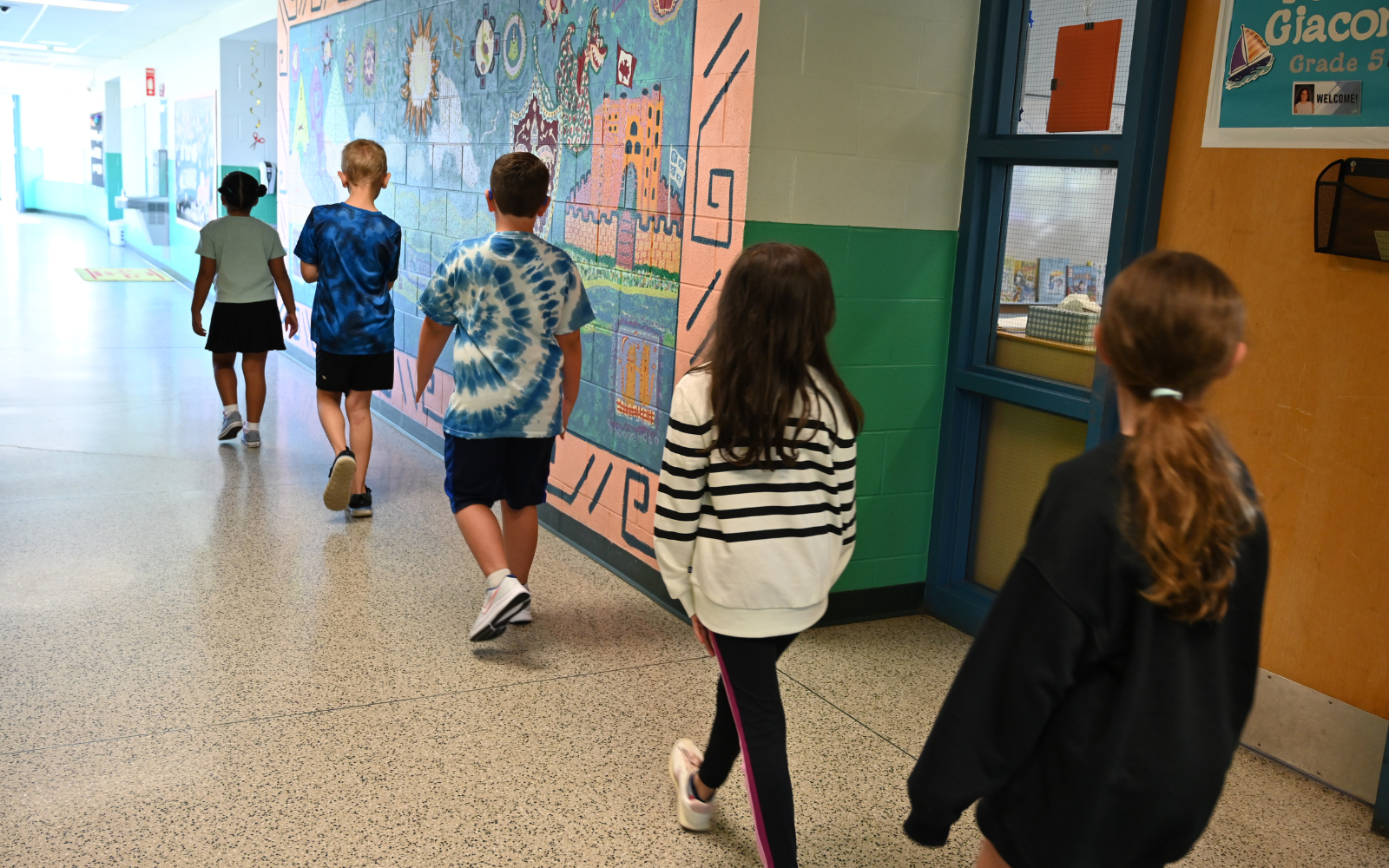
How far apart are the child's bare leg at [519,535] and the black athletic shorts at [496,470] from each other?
0.03 metres

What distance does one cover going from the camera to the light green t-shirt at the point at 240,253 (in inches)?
215

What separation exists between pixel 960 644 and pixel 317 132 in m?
5.82

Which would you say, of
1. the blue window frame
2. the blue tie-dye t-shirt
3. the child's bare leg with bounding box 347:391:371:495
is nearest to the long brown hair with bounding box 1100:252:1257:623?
the blue window frame

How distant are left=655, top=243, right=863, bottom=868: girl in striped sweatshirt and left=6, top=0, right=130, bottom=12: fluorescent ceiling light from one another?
11.3 meters

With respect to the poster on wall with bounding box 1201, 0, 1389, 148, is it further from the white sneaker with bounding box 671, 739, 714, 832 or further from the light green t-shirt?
the light green t-shirt

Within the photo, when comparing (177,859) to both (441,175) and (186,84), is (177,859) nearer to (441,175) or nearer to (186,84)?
(441,175)

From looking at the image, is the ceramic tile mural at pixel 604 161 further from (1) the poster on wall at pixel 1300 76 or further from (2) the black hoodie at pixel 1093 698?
(2) the black hoodie at pixel 1093 698

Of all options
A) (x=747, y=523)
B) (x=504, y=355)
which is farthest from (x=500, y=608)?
(x=747, y=523)

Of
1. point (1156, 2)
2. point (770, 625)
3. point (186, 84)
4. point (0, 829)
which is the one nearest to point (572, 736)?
point (770, 625)

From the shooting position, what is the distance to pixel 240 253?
216 inches

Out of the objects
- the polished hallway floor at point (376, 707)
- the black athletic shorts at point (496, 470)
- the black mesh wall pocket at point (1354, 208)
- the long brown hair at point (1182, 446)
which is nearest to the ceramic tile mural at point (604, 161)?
the black athletic shorts at point (496, 470)

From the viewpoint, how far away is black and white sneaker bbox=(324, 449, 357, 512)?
14.1ft

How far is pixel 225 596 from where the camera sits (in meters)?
3.62

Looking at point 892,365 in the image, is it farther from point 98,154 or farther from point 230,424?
point 98,154
